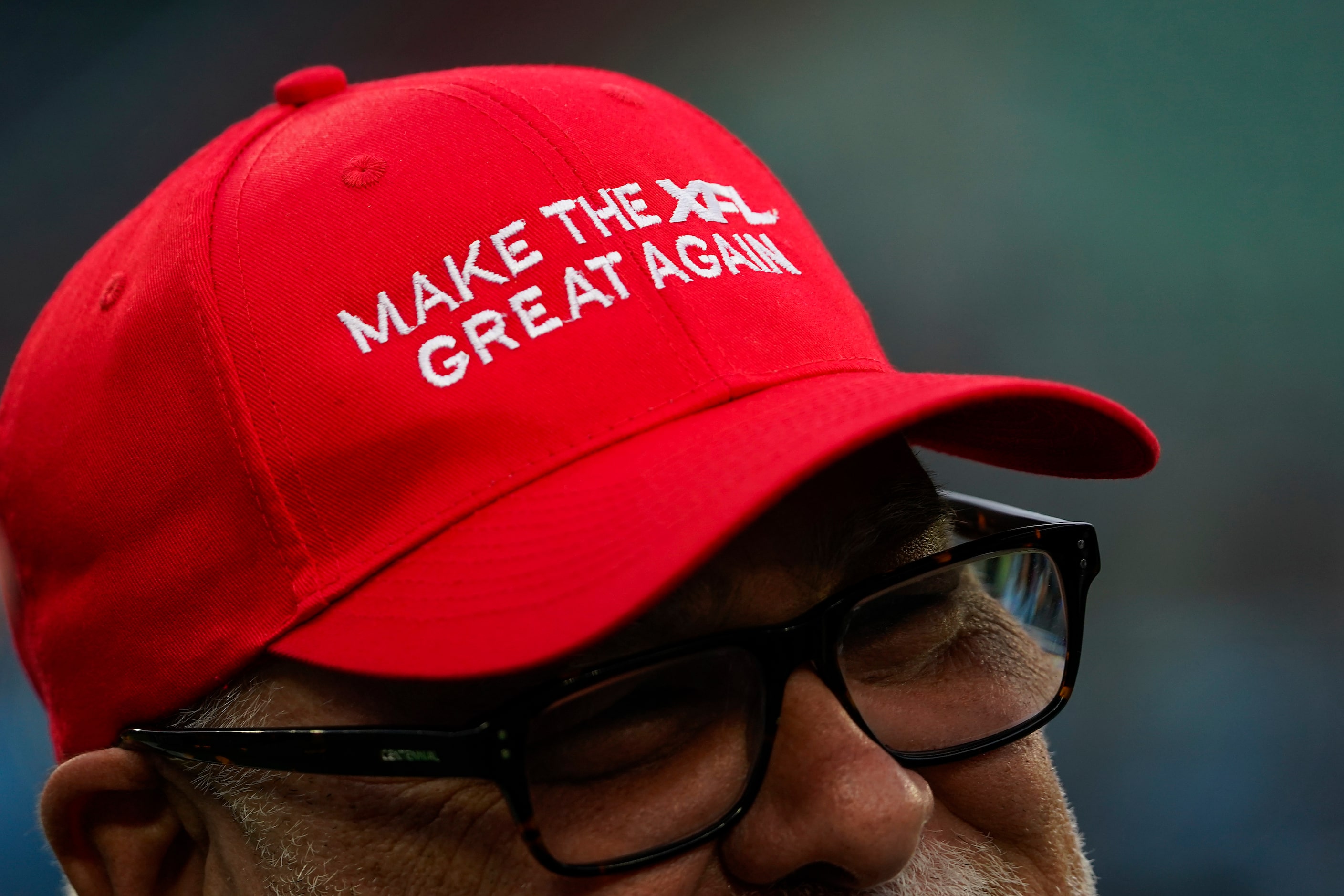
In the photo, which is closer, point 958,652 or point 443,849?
point 443,849

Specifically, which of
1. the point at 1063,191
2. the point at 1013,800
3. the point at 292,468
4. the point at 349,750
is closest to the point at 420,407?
the point at 292,468

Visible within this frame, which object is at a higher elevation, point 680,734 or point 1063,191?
point 680,734

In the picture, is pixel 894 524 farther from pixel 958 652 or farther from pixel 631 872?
pixel 631 872

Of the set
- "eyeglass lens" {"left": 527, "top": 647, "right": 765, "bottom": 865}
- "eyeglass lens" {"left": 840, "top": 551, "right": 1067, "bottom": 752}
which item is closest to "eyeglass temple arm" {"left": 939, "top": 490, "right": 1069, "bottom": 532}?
"eyeglass lens" {"left": 840, "top": 551, "right": 1067, "bottom": 752}

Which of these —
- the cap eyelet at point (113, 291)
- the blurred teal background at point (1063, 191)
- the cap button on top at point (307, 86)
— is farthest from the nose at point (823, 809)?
the blurred teal background at point (1063, 191)

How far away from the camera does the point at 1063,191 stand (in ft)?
9.09

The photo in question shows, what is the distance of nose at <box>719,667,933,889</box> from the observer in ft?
2.55

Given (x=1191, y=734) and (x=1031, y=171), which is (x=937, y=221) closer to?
(x=1031, y=171)

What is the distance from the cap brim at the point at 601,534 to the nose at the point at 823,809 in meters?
0.21

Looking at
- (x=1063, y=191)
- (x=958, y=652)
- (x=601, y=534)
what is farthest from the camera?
(x=1063, y=191)

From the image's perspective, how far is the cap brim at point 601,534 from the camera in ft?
2.19

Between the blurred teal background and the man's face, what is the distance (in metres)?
1.85

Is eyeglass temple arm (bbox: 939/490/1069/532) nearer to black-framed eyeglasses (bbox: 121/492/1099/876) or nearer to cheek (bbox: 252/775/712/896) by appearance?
black-framed eyeglasses (bbox: 121/492/1099/876)

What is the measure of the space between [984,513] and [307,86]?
2.83ft
